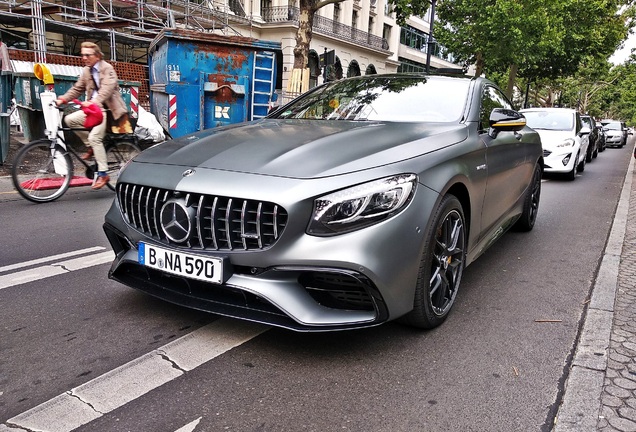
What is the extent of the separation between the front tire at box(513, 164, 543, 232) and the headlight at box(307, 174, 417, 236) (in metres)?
3.21

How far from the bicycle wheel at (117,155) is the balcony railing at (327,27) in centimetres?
2625

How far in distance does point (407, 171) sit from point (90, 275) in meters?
2.47

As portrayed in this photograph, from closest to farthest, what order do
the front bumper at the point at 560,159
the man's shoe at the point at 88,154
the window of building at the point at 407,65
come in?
1. the man's shoe at the point at 88,154
2. the front bumper at the point at 560,159
3. the window of building at the point at 407,65

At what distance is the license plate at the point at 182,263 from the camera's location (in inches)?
97.4

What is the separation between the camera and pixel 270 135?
3.19 meters

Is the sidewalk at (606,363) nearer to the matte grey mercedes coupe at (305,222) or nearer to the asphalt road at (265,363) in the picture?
the asphalt road at (265,363)

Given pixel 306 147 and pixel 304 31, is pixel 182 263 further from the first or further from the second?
pixel 304 31

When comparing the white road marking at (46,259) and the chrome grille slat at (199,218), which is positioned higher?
the chrome grille slat at (199,218)

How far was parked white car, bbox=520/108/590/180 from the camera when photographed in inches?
424

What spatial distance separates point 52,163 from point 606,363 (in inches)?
243

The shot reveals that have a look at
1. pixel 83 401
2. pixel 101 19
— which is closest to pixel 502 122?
pixel 83 401

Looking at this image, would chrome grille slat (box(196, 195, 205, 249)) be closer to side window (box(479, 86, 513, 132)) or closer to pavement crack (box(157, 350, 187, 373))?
pavement crack (box(157, 350, 187, 373))

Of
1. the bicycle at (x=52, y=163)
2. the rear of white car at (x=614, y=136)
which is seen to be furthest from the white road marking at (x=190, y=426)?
the rear of white car at (x=614, y=136)

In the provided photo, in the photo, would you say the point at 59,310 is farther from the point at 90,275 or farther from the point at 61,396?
the point at 61,396
